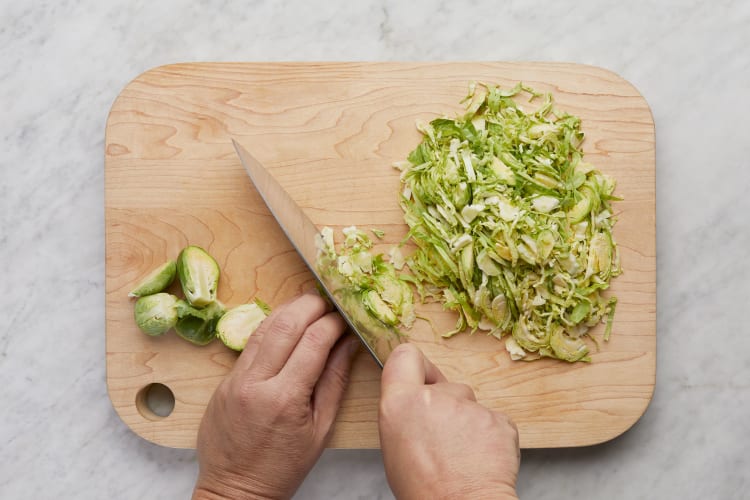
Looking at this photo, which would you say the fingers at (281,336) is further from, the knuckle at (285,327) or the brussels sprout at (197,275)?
the brussels sprout at (197,275)

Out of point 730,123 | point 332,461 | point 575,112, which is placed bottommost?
point 332,461

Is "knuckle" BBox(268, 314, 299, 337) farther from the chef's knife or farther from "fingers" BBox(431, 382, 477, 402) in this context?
"fingers" BBox(431, 382, 477, 402)

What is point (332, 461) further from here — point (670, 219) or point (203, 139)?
point (670, 219)

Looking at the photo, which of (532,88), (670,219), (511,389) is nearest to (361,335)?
(511,389)

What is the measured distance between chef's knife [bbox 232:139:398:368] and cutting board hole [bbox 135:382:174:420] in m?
0.76

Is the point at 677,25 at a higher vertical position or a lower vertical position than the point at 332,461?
higher

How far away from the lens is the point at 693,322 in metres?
2.62

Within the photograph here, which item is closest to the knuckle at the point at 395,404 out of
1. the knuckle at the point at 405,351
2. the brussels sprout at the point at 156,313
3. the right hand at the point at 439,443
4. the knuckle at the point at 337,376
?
the right hand at the point at 439,443

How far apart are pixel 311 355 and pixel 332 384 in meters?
0.18

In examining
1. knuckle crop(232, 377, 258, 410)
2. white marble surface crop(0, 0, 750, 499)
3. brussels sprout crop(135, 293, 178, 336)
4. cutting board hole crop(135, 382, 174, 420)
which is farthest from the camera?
white marble surface crop(0, 0, 750, 499)

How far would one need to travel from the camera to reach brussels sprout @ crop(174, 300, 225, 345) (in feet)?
7.78

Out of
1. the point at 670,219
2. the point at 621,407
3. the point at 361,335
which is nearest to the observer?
the point at 361,335

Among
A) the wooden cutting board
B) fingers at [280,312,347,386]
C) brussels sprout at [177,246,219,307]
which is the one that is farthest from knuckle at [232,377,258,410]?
brussels sprout at [177,246,219,307]

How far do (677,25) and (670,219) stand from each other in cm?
78
